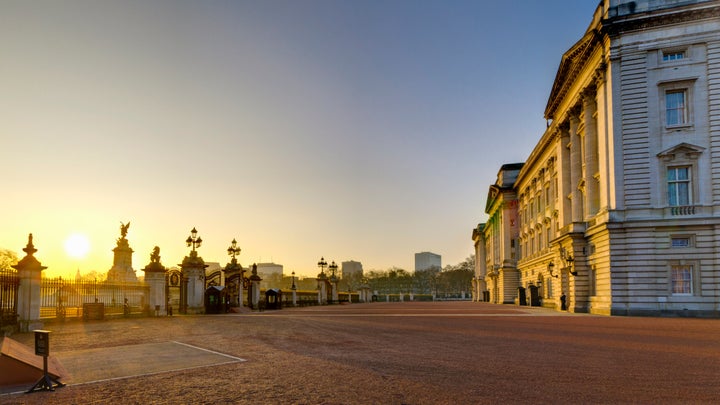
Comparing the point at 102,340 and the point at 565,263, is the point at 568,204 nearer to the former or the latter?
the point at 565,263

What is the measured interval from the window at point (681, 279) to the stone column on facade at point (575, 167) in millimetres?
10361

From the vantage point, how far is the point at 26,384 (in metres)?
9.20

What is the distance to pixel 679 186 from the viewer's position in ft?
104

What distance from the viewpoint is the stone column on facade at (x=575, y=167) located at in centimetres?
4100

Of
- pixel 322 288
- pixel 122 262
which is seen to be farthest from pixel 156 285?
pixel 322 288

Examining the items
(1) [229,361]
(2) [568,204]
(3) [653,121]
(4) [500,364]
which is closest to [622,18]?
(3) [653,121]

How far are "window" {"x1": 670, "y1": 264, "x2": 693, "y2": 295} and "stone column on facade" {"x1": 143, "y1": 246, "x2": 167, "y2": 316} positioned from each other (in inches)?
1273

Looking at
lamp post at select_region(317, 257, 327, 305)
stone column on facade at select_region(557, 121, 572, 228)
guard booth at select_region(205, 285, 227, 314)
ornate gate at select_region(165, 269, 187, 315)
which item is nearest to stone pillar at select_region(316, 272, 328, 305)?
lamp post at select_region(317, 257, 327, 305)

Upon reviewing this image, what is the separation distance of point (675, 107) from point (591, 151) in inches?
250

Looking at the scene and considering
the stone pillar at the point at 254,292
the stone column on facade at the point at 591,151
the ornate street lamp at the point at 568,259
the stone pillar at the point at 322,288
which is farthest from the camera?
the stone pillar at the point at 322,288

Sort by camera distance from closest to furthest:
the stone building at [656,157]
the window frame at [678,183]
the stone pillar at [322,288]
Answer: the stone building at [656,157]
the window frame at [678,183]
the stone pillar at [322,288]

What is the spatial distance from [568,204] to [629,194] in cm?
1268

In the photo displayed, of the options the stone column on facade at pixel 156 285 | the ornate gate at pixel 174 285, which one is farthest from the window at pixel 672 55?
the ornate gate at pixel 174 285

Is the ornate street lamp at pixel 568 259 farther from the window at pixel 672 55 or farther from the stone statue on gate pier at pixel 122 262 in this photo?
the stone statue on gate pier at pixel 122 262
